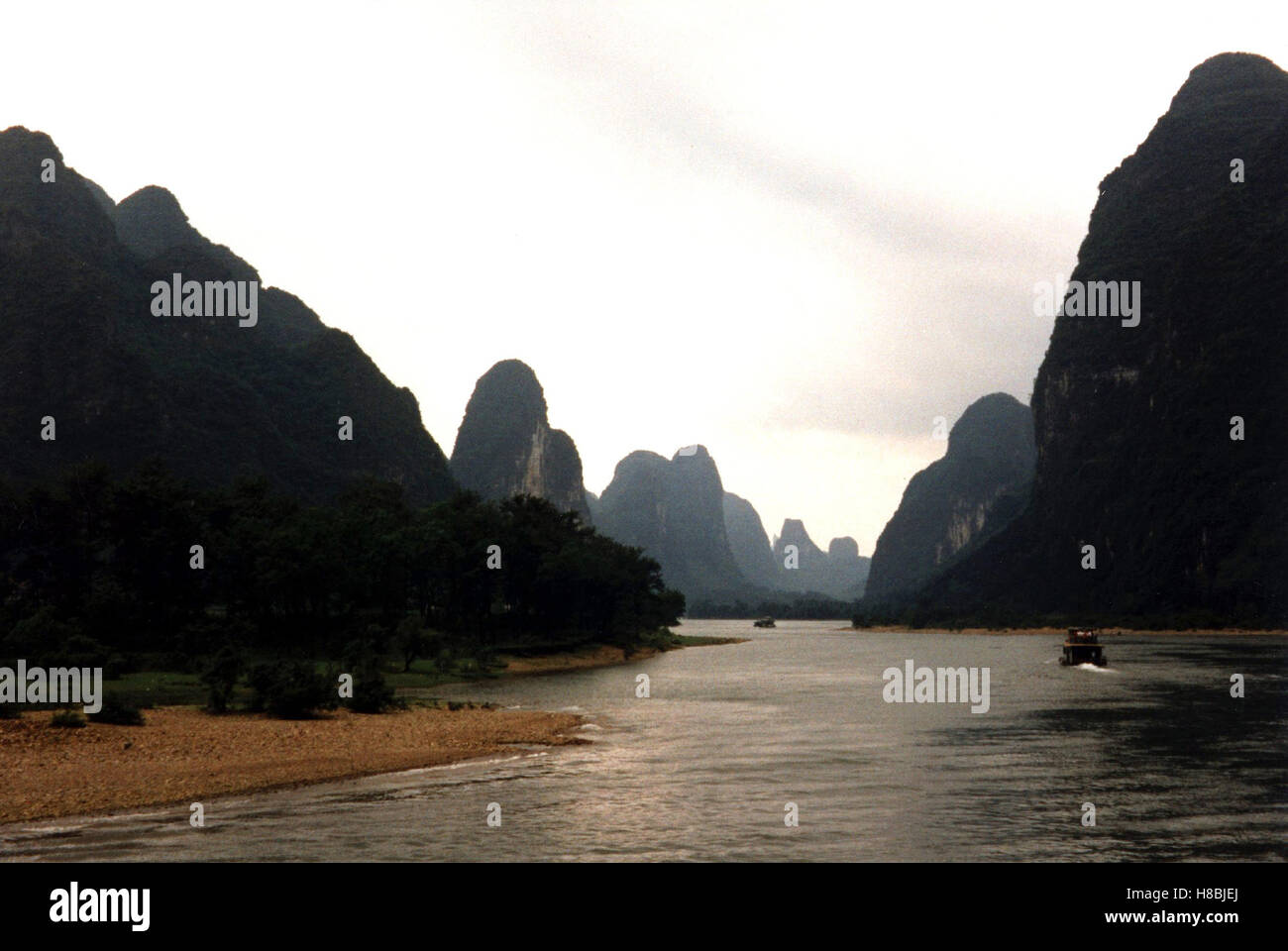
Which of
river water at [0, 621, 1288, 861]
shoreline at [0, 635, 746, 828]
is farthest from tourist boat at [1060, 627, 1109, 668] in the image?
shoreline at [0, 635, 746, 828]

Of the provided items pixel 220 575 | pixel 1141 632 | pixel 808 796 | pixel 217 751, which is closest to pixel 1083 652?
pixel 808 796

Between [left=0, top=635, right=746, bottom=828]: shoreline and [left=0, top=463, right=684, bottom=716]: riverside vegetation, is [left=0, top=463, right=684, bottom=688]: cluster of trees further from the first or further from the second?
[left=0, top=635, right=746, bottom=828]: shoreline

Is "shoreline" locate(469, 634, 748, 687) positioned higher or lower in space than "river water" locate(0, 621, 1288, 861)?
lower

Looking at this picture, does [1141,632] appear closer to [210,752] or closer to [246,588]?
[246,588]

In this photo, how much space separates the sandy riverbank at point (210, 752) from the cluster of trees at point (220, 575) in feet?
50.7

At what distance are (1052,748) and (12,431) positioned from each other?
434 feet

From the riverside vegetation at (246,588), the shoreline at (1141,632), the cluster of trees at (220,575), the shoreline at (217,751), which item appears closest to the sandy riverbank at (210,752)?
the shoreline at (217,751)

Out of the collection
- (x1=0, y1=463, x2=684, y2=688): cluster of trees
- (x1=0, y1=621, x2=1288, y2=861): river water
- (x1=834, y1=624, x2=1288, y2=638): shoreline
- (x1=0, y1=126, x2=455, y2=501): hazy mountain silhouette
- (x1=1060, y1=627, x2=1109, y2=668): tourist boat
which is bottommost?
(x1=834, y1=624, x2=1288, y2=638): shoreline

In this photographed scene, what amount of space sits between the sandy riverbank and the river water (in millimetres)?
1410

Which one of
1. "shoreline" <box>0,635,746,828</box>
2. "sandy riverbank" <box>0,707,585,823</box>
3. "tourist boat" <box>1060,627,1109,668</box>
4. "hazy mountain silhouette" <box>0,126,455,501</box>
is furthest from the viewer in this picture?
"hazy mountain silhouette" <box>0,126,455,501</box>

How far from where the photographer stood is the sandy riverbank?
24516 millimetres

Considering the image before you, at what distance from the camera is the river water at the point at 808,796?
2059 centimetres
